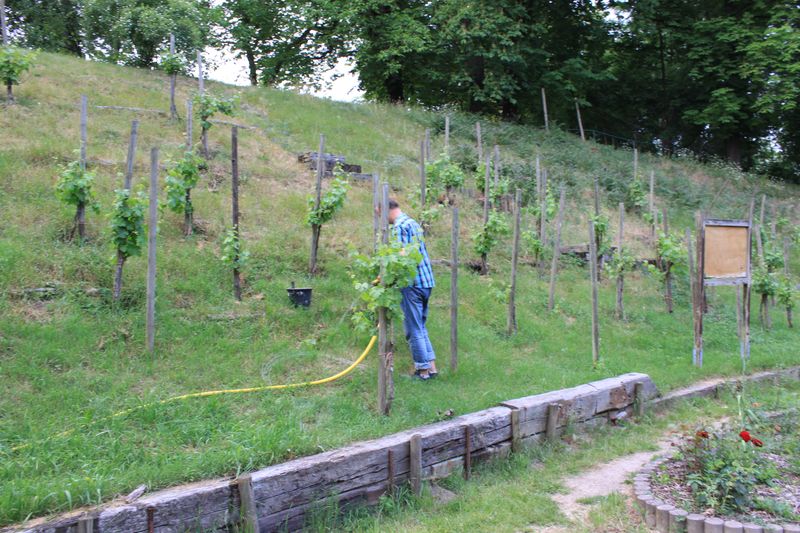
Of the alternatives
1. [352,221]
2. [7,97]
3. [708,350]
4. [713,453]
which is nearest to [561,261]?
[708,350]

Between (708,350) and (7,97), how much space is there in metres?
13.7

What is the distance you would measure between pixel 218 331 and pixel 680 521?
4907mm

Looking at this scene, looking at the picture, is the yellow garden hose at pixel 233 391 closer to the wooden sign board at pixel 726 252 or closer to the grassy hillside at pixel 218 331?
the grassy hillside at pixel 218 331

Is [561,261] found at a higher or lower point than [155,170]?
lower

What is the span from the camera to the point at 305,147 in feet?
49.2

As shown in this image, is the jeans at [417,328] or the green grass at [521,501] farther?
the jeans at [417,328]

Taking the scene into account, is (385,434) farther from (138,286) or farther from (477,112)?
(477,112)

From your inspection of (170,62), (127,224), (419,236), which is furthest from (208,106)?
(419,236)

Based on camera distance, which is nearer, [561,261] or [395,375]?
[395,375]

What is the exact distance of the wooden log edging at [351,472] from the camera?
3.87 metres

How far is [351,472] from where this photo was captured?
475cm

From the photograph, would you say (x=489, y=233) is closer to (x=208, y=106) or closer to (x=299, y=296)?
(x=299, y=296)

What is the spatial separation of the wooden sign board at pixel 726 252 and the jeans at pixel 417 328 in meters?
4.37

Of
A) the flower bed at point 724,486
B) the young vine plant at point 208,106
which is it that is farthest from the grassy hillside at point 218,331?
the flower bed at point 724,486
